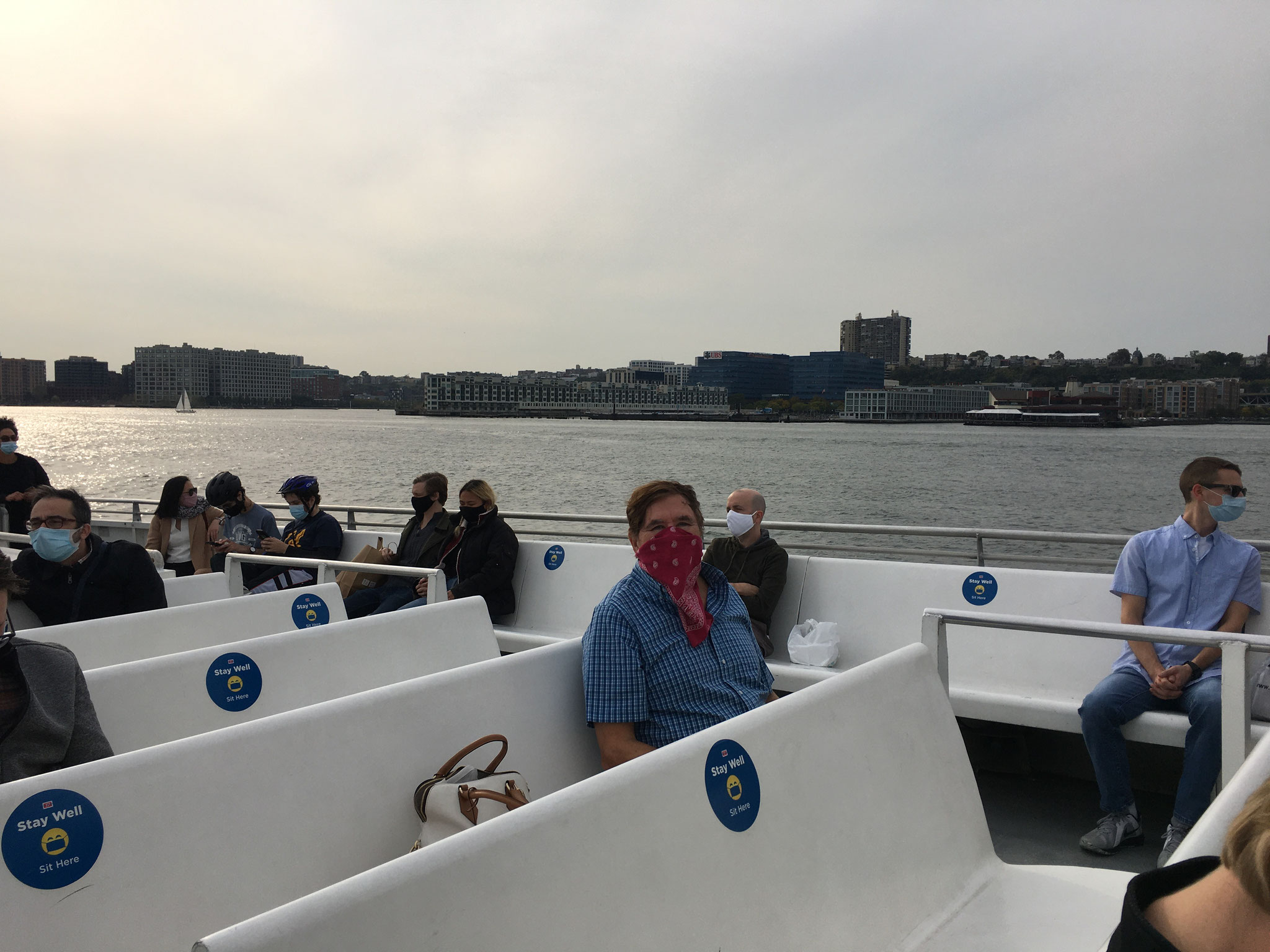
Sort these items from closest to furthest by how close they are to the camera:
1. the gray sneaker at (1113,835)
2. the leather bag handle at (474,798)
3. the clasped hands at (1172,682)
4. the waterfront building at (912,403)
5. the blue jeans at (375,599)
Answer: the leather bag handle at (474,798)
the gray sneaker at (1113,835)
the clasped hands at (1172,682)
the blue jeans at (375,599)
the waterfront building at (912,403)

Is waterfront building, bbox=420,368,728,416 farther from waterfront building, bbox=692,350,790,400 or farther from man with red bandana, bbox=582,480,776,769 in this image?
man with red bandana, bbox=582,480,776,769

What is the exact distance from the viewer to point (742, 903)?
79.5 inches

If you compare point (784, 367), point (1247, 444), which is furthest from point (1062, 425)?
point (784, 367)

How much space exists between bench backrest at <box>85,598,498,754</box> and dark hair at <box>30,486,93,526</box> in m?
1.29

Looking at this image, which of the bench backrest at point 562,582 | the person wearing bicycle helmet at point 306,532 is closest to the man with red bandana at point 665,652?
the bench backrest at point 562,582

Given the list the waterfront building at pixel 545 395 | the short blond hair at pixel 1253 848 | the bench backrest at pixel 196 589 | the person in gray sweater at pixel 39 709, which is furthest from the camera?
the waterfront building at pixel 545 395

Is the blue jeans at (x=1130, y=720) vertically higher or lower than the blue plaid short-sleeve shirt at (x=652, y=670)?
lower

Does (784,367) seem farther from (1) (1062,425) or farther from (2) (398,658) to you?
(2) (398,658)

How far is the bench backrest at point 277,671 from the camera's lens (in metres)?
3.01

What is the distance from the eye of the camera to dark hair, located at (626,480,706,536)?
314 cm

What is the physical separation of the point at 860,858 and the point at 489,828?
A: 45.7 inches

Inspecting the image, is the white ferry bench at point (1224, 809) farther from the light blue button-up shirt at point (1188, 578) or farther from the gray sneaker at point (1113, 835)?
the light blue button-up shirt at point (1188, 578)

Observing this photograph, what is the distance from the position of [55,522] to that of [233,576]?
5.60 ft

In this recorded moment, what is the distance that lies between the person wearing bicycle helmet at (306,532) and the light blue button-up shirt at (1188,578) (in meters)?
5.69
